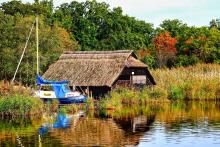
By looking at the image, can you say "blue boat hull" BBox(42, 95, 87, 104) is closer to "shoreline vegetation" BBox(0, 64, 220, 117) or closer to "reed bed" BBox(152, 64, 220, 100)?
"shoreline vegetation" BBox(0, 64, 220, 117)

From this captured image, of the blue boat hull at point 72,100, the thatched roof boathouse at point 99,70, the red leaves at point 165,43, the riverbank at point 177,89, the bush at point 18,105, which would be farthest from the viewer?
the red leaves at point 165,43

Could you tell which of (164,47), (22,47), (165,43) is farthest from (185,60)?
(22,47)

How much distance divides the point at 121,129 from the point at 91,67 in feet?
57.3

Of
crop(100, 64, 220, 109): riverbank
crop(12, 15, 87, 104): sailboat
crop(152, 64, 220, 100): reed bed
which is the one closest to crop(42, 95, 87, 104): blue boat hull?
crop(12, 15, 87, 104): sailboat

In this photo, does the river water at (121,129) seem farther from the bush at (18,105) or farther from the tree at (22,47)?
the tree at (22,47)

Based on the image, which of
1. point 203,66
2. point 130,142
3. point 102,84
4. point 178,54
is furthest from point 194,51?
point 130,142

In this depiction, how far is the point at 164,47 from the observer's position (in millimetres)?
67000

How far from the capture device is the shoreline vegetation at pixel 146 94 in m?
31.1

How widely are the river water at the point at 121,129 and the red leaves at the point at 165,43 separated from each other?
29.8 meters

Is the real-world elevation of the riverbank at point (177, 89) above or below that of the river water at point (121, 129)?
above

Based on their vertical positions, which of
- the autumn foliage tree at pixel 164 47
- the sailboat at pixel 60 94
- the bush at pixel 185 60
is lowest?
the sailboat at pixel 60 94

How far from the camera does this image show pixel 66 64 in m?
46.0

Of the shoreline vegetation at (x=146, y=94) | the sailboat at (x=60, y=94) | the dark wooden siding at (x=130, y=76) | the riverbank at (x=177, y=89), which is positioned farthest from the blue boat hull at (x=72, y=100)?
the dark wooden siding at (x=130, y=76)

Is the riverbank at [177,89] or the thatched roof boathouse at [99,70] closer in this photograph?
the riverbank at [177,89]
